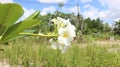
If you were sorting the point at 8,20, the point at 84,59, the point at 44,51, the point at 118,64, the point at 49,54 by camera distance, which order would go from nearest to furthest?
the point at 8,20 → the point at 118,64 → the point at 84,59 → the point at 49,54 → the point at 44,51

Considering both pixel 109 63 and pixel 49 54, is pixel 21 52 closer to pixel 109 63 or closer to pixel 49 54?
pixel 49 54

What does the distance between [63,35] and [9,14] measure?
129 millimetres

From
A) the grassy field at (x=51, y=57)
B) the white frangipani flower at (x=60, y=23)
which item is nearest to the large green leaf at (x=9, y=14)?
the white frangipani flower at (x=60, y=23)

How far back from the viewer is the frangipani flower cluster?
1.89ft

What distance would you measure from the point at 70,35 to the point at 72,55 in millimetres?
4180

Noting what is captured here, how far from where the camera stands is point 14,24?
0.54m

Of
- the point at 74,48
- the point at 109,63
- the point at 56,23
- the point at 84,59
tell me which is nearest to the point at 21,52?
the point at 74,48

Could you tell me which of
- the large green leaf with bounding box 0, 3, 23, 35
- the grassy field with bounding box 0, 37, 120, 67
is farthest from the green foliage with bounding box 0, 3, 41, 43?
the grassy field with bounding box 0, 37, 120, 67

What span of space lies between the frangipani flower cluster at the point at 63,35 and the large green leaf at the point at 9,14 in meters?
0.09

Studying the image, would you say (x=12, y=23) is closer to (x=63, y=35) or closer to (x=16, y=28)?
(x=16, y=28)

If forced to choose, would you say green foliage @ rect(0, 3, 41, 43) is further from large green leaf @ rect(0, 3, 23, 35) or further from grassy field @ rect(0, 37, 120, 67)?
grassy field @ rect(0, 37, 120, 67)

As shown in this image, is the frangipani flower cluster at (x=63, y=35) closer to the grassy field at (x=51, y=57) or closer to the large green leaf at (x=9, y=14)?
the large green leaf at (x=9, y=14)

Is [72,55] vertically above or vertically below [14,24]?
below

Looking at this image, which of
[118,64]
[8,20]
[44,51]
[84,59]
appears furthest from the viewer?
[44,51]
